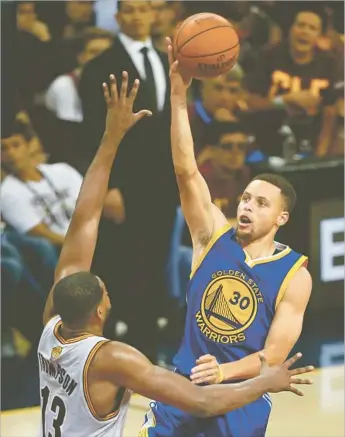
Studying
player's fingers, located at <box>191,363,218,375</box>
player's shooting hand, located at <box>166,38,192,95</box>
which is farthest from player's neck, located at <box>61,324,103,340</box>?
player's shooting hand, located at <box>166,38,192,95</box>

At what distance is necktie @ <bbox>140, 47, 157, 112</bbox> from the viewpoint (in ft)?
24.8

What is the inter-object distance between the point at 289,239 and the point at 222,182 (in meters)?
0.81

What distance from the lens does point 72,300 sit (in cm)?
363

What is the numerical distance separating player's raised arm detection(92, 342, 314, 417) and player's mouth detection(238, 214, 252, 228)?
92 centimetres

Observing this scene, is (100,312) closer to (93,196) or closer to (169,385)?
(169,385)

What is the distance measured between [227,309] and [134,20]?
3717 mm

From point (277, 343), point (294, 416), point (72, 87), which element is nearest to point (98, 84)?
point (72, 87)

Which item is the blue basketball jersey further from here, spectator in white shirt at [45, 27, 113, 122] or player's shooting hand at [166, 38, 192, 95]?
spectator in white shirt at [45, 27, 113, 122]

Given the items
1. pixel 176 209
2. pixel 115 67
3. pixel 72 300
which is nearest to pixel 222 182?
pixel 176 209

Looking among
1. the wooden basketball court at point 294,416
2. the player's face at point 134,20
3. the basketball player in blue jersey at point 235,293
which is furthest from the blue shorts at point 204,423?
the player's face at point 134,20

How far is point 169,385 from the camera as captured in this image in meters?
3.58

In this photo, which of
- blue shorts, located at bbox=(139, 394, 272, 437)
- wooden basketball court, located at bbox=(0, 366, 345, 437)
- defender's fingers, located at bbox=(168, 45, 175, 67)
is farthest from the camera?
wooden basketball court, located at bbox=(0, 366, 345, 437)

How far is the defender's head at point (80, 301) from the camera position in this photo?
363cm

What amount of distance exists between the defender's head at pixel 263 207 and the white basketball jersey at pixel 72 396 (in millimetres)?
1105
